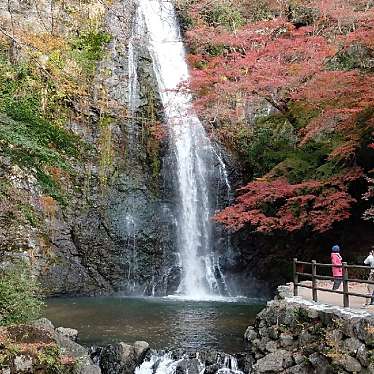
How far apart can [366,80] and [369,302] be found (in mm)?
5500

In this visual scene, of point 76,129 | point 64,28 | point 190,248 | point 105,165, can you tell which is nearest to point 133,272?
point 190,248

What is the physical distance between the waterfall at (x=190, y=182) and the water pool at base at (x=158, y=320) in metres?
→ 1.98

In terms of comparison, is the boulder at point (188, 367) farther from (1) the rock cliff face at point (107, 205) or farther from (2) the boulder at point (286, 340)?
(1) the rock cliff face at point (107, 205)

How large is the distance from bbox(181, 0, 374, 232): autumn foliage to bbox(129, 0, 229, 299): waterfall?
2084 mm

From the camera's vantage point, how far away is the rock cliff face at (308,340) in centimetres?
739

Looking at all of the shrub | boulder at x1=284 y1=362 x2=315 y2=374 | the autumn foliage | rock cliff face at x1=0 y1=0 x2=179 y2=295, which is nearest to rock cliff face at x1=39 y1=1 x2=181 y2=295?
rock cliff face at x1=0 y1=0 x2=179 y2=295

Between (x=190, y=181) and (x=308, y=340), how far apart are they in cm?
1138

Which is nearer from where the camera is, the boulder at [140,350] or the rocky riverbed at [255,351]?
the rocky riverbed at [255,351]

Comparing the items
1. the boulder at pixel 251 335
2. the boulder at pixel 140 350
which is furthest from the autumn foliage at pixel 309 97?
the boulder at pixel 140 350

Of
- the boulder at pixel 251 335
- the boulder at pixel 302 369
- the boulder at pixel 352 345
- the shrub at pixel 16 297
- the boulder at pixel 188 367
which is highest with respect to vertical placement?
the shrub at pixel 16 297

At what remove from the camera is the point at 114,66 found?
66.5 ft

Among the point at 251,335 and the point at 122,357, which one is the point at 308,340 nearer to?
the point at 251,335

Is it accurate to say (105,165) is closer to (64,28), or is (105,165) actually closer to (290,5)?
(64,28)

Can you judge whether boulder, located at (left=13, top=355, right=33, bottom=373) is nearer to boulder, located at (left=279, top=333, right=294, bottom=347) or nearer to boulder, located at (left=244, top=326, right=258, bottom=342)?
boulder, located at (left=279, top=333, right=294, bottom=347)
